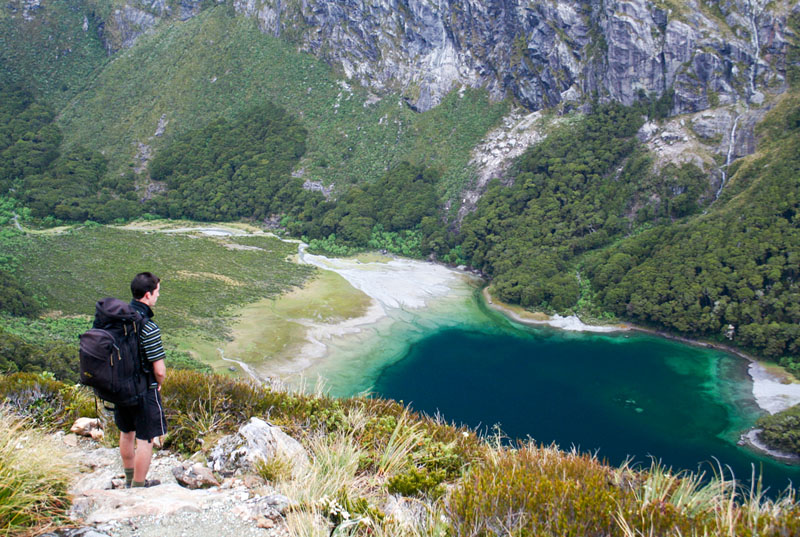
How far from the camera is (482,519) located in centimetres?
677

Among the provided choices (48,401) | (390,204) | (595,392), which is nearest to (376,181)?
(390,204)

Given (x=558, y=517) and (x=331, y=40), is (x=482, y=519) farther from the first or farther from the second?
(x=331, y=40)

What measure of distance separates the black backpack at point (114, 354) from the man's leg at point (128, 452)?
0.63 m

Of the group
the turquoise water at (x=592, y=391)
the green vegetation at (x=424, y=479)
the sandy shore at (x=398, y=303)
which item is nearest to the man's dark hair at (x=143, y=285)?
the green vegetation at (x=424, y=479)

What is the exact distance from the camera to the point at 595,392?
46281 millimetres

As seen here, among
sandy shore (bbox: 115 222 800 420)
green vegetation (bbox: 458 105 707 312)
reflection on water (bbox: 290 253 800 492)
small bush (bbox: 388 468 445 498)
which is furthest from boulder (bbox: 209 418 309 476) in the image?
green vegetation (bbox: 458 105 707 312)

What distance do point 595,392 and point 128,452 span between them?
144ft

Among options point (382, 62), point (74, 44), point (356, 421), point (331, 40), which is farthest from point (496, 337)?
point (74, 44)

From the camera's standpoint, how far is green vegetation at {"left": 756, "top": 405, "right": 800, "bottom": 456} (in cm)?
3722

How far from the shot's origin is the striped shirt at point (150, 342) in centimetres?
759

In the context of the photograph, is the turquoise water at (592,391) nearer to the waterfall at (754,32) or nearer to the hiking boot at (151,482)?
the hiking boot at (151,482)

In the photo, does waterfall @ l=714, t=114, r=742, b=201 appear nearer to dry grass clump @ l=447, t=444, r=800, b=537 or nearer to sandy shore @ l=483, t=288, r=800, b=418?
sandy shore @ l=483, t=288, r=800, b=418

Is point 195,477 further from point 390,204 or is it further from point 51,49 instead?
point 51,49

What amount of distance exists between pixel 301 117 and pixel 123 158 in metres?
35.2
